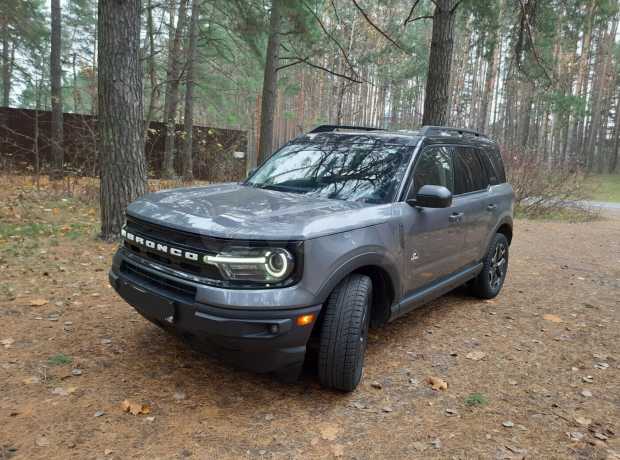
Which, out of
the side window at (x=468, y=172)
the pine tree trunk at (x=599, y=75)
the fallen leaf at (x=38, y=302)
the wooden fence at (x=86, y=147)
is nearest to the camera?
the fallen leaf at (x=38, y=302)

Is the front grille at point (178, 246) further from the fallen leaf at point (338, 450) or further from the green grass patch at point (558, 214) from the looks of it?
the green grass patch at point (558, 214)

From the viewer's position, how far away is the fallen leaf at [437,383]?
3358 mm

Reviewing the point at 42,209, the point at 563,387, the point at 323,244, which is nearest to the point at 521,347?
the point at 563,387

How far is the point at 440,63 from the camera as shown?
7.97 meters

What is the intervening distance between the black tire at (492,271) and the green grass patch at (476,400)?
221 cm

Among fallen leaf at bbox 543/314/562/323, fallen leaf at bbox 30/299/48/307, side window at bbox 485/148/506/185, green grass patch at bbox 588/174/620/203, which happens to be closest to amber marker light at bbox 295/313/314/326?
fallen leaf at bbox 30/299/48/307

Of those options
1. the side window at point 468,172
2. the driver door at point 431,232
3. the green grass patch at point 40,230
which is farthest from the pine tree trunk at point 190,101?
the driver door at point 431,232

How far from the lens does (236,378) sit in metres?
3.29

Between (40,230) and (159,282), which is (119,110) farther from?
(159,282)

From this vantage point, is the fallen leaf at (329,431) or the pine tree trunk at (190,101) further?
the pine tree trunk at (190,101)

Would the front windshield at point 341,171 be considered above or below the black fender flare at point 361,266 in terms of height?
above

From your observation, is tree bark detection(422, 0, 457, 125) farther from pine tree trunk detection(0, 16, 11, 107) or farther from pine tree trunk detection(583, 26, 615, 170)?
pine tree trunk detection(583, 26, 615, 170)

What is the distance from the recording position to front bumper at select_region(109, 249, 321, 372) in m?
2.57

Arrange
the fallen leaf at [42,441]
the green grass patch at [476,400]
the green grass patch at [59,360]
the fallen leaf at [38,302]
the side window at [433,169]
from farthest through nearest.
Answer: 1. the fallen leaf at [38,302]
2. the side window at [433,169]
3. the green grass patch at [59,360]
4. the green grass patch at [476,400]
5. the fallen leaf at [42,441]
